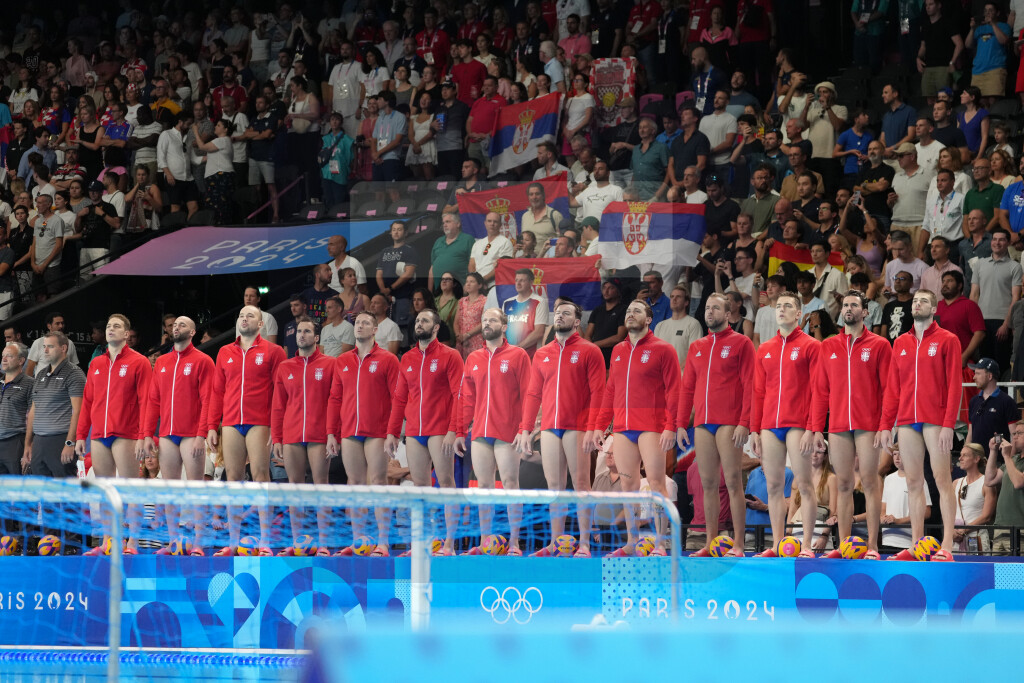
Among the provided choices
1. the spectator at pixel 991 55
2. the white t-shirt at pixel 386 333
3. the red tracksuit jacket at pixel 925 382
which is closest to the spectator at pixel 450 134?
the white t-shirt at pixel 386 333

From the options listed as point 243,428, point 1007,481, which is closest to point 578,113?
point 243,428

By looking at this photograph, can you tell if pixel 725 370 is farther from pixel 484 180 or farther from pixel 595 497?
pixel 484 180

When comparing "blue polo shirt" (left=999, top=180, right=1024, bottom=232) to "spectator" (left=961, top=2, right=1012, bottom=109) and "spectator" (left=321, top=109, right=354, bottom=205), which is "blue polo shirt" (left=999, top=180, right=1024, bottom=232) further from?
"spectator" (left=321, top=109, right=354, bottom=205)

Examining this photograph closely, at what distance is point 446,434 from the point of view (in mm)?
11969

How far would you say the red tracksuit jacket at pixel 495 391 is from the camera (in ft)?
38.0

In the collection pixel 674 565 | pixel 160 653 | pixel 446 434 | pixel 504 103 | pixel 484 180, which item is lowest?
pixel 160 653

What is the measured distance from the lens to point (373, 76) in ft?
59.1

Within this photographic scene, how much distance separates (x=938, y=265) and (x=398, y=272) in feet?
19.3

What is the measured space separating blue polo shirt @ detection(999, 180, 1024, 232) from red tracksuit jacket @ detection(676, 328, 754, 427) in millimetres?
3672

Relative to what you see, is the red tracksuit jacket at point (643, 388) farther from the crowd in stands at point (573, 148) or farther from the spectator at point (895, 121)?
the spectator at point (895, 121)

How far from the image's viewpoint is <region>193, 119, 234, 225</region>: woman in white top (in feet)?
60.2

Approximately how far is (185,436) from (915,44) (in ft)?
31.7

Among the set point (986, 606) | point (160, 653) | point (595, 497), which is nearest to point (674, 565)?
point (595, 497)

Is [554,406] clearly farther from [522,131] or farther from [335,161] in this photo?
[335,161]
